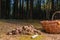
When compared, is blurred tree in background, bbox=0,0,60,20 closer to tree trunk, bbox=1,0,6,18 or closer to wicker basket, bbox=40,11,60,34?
tree trunk, bbox=1,0,6,18

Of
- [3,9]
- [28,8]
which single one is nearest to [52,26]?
[28,8]

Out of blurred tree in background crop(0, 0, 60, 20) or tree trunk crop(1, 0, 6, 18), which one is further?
tree trunk crop(1, 0, 6, 18)

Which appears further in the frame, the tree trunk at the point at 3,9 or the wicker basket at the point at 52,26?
the tree trunk at the point at 3,9


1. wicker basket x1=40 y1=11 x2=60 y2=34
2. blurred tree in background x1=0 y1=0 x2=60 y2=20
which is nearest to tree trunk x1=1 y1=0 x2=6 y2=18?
blurred tree in background x1=0 y1=0 x2=60 y2=20

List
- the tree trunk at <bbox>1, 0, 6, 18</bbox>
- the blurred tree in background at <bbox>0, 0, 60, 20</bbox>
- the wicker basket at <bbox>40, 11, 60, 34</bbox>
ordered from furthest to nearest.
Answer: the tree trunk at <bbox>1, 0, 6, 18</bbox> < the blurred tree in background at <bbox>0, 0, 60, 20</bbox> < the wicker basket at <bbox>40, 11, 60, 34</bbox>

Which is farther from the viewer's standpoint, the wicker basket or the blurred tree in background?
the blurred tree in background

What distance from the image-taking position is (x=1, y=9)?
11.5 metres

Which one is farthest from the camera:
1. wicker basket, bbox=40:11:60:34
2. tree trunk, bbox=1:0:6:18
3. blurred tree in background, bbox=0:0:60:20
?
tree trunk, bbox=1:0:6:18

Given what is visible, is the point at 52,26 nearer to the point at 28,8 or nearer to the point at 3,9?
the point at 28,8

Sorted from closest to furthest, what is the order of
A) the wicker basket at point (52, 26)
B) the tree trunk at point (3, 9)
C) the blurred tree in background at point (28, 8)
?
the wicker basket at point (52, 26) < the blurred tree in background at point (28, 8) < the tree trunk at point (3, 9)

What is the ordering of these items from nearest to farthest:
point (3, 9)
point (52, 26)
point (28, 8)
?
point (52, 26) → point (28, 8) → point (3, 9)

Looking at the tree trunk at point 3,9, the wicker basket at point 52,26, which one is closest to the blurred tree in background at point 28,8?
the tree trunk at point 3,9

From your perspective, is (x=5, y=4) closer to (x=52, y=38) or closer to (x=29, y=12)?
(x=29, y=12)

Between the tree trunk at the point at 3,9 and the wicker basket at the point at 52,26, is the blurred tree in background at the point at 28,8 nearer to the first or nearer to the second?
the tree trunk at the point at 3,9
